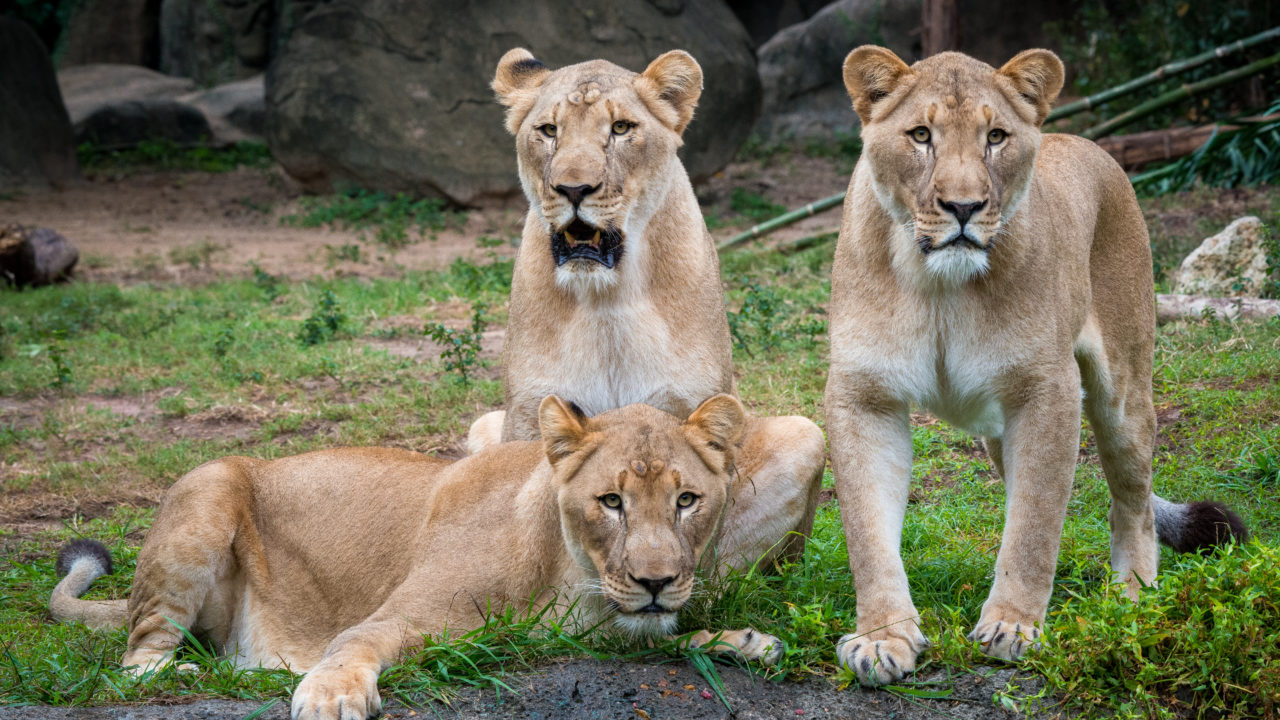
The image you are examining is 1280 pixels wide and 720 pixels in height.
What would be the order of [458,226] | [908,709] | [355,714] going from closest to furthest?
1. [355,714]
2. [908,709]
3. [458,226]

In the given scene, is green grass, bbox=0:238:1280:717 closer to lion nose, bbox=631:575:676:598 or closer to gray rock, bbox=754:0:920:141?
lion nose, bbox=631:575:676:598

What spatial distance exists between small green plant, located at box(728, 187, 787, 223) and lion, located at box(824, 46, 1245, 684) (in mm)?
9728

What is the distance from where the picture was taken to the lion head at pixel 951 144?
3631 millimetres

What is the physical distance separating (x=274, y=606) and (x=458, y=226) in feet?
31.1

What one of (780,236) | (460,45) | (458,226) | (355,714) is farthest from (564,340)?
(460,45)

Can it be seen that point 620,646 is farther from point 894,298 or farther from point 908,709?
point 894,298

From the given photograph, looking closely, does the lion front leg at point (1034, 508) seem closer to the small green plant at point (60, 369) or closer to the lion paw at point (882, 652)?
the lion paw at point (882, 652)

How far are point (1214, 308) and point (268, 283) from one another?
24.6ft

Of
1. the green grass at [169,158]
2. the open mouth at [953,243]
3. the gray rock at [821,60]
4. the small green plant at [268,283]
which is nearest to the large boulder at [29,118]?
the green grass at [169,158]

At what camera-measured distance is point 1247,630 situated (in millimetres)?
3531

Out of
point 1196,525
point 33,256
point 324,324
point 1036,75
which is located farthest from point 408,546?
point 33,256

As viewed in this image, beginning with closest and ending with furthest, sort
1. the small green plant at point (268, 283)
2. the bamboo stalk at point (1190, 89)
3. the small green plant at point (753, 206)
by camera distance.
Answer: the small green plant at point (268, 283) → the bamboo stalk at point (1190, 89) → the small green plant at point (753, 206)

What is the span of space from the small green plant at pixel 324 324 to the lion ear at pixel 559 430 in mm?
5694

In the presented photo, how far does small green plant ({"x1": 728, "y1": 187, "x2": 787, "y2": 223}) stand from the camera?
13.9 meters
